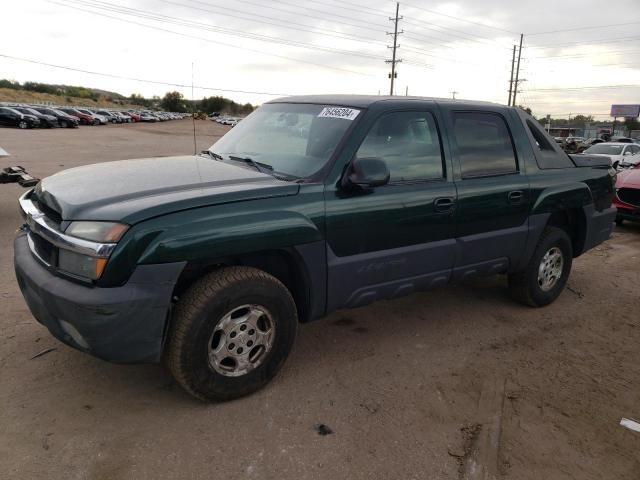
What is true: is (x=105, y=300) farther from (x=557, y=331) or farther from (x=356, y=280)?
(x=557, y=331)

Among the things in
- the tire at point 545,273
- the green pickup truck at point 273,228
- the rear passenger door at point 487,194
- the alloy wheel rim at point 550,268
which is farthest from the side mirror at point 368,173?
the alloy wheel rim at point 550,268

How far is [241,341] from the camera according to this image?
3016mm

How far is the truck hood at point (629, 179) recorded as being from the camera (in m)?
8.78

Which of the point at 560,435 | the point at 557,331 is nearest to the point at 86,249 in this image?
the point at 560,435

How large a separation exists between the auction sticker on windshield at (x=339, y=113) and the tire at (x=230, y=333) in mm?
1230

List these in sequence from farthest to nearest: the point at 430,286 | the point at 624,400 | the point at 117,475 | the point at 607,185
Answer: the point at 607,185 < the point at 430,286 < the point at 624,400 < the point at 117,475

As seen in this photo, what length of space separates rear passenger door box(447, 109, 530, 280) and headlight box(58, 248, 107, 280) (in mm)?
2510

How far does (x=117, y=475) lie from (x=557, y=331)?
142 inches

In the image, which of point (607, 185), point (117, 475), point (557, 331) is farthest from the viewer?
point (607, 185)

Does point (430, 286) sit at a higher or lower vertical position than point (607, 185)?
lower

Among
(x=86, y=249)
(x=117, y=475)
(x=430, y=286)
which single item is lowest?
(x=117, y=475)

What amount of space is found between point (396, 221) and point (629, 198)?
729 cm

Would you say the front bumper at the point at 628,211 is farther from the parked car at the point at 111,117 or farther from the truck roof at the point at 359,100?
the parked car at the point at 111,117

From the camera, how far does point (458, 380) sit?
3480mm
